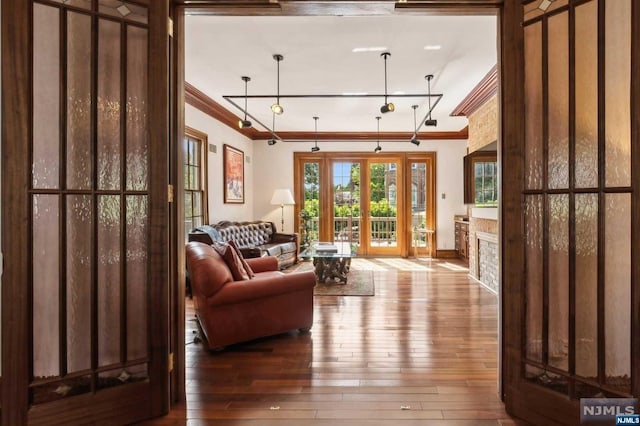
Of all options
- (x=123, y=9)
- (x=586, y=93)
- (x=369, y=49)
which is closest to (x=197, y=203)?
(x=369, y=49)

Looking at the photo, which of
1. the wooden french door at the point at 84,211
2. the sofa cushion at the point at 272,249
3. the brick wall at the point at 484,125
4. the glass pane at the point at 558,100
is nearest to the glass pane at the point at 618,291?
the glass pane at the point at 558,100

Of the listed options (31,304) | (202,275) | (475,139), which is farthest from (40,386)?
(475,139)

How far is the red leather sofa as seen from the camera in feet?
9.23

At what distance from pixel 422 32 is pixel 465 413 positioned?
317 centimetres

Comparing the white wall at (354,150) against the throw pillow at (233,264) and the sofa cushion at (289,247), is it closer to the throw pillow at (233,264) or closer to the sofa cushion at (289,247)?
the sofa cushion at (289,247)

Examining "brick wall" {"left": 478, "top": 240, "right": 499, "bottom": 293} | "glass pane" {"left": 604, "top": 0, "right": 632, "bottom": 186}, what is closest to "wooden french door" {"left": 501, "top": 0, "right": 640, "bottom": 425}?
"glass pane" {"left": 604, "top": 0, "right": 632, "bottom": 186}

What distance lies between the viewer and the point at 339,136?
25.5 feet

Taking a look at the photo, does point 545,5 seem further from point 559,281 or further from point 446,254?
point 446,254

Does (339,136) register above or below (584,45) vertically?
above

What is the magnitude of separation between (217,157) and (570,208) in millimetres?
5446

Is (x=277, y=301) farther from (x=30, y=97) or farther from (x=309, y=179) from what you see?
(x=309, y=179)

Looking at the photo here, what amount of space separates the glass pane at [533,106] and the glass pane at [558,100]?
2.0 inches

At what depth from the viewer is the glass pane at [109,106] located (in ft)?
6.06

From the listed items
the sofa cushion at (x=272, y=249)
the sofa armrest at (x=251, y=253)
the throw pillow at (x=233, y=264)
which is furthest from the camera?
the sofa cushion at (x=272, y=249)
